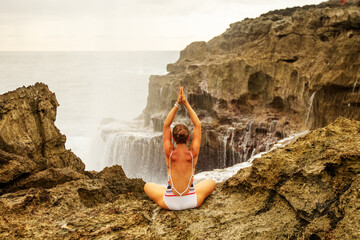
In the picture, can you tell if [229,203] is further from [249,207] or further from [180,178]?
[180,178]

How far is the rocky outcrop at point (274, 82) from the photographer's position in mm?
9078

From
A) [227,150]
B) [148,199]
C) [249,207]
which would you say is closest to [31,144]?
[148,199]

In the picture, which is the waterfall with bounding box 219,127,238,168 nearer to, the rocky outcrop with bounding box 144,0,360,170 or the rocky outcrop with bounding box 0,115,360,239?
the rocky outcrop with bounding box 144,0,360,170

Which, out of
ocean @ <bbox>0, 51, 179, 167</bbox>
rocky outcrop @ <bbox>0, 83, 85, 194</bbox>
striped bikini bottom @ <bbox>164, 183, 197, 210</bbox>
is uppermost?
rocky outcrop @ <bbox>0, 83, 85, 194</bbox>

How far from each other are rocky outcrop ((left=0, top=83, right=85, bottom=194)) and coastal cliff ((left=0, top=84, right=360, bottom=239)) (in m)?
0.02

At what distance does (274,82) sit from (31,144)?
9.15 m

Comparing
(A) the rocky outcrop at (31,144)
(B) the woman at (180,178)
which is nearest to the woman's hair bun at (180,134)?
(B) the woman at (180,178)

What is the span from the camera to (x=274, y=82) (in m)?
11.1

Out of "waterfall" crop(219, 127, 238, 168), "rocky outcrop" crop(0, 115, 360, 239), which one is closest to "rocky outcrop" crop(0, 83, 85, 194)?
"rocky outcrop" crop(0, 115, 360, 239)

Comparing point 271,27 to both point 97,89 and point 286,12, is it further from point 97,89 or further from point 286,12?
point 97,89

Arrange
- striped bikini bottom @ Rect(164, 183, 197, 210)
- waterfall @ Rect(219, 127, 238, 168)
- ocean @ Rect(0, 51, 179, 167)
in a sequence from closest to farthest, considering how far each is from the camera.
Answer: striped bikini bottom @ Rect(164, 183, 197, 210) → waterfall @ Rect(219, 127, 238, 168) → ocean @ Rect(0, 51, 179, 167)

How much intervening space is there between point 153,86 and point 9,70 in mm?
80997

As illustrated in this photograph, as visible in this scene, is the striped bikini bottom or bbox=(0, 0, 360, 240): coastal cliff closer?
bbox=(0, 0, 360, 240): coastal cliff

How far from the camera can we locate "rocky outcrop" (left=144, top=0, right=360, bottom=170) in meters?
9.08
